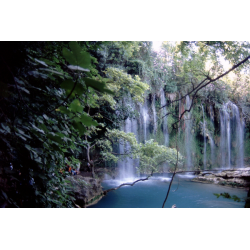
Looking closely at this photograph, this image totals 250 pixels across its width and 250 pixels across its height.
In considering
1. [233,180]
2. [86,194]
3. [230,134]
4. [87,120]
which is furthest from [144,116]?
[87,120]

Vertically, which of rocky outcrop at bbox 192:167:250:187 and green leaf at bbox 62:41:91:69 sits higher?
green leaf at bbox 62:41:91:69

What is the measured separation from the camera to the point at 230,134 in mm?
9211

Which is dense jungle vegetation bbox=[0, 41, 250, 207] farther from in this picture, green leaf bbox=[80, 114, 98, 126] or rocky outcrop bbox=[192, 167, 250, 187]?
rocky outcrop bbox=[192, 167, 250, 187]

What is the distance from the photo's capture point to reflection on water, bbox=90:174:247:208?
475cm

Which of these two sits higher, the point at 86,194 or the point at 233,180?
the point at 86,194

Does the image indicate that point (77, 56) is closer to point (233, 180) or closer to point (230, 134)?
point (233, 180)

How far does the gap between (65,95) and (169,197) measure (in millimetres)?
5415

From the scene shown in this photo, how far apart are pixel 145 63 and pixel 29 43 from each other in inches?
230

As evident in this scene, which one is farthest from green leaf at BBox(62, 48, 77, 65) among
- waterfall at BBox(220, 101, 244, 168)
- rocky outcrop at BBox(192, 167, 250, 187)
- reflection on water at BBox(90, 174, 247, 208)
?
waterfall at BBox(220, 101, 244, 168)

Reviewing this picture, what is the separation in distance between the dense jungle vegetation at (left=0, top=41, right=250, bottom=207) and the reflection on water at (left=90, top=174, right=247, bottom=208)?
3.88 ft

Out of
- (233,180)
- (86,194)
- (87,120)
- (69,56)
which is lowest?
(233,180)
